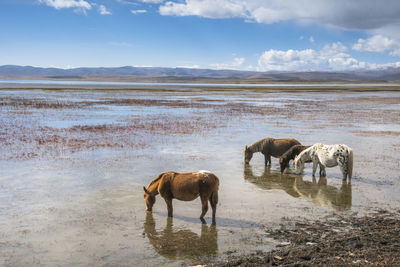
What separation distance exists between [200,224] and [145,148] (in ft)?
33.5

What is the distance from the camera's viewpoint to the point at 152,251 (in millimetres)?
7695

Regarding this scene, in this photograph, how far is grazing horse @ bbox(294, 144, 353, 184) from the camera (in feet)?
42.7

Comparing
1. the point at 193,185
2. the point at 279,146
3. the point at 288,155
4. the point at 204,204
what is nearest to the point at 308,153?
the point at 288,155

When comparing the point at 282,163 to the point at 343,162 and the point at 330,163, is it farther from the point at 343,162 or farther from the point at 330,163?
the point at 343,162

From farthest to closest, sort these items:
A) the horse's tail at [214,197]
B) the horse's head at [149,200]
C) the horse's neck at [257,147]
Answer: the horse's neck at [257,147] < the horse's head at [149,200] < the horse's tail at [214,197]

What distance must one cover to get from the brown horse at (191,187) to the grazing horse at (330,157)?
6.07 meters

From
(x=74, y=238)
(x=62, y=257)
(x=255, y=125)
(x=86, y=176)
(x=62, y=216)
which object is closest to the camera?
(x=62, y=257)

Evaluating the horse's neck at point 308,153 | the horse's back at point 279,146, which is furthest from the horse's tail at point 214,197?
the horse's back at point 279,146

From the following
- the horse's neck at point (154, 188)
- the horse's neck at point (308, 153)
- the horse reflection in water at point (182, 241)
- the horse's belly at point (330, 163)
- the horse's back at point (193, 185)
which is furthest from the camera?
the horse's neck at point (308, 153)

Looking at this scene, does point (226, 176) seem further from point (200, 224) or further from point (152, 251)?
point (152, 251)

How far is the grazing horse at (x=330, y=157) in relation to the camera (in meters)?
13.0

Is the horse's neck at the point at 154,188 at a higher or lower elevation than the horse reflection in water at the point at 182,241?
higher

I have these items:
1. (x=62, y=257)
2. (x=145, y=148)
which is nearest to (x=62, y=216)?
(x=62, y=257)

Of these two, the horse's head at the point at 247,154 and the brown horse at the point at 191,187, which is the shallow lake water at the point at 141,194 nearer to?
the horse's head at the point at 247,154
